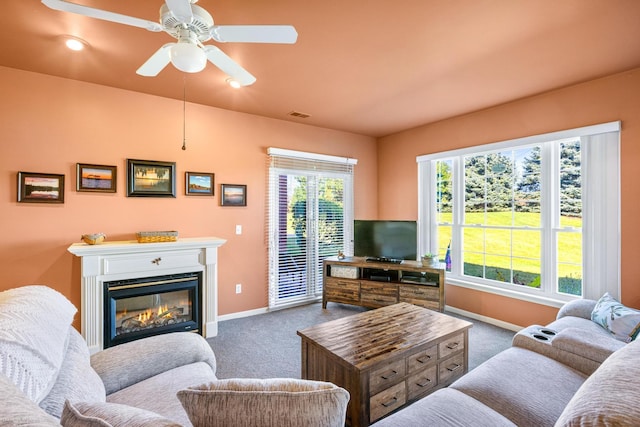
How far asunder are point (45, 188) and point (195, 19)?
2.48m

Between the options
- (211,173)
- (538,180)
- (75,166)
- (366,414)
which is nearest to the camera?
(366,414)

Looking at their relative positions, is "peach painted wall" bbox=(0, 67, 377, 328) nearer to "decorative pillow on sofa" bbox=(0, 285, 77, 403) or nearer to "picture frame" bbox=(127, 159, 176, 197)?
"picture frame" bbox=(127, 159, 176, 197)

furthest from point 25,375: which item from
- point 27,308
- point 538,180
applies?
point 538,180

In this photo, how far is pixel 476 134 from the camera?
12.3 feet

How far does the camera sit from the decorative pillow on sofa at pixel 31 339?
84 centimetres

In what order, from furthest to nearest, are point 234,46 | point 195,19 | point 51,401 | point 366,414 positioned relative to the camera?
point 234,46 < point 366,414 < point 195,19 < point 51,401

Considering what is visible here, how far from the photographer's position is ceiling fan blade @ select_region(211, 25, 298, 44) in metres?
1.47

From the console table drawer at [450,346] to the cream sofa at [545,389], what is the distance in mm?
331

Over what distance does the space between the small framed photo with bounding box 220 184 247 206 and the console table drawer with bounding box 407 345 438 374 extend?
8.89 ft

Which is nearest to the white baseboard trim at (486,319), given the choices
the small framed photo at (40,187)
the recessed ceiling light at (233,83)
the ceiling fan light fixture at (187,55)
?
the recessed ceiling light at (233,83)

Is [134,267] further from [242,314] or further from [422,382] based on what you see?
[422,382]

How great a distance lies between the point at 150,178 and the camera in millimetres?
3262

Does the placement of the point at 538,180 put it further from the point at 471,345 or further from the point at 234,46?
the point at 234,46

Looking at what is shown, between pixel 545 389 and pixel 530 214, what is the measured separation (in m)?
2.36
